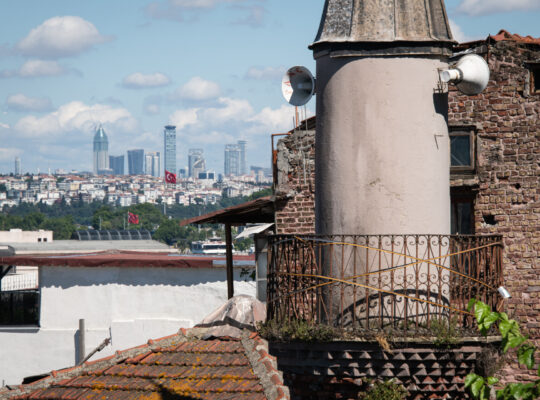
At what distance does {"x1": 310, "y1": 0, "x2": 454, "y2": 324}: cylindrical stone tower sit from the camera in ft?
34.1

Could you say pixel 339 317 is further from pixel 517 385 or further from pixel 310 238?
pixel 517 385

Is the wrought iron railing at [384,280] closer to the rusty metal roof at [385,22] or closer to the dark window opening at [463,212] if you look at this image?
the rusty metal roof at [385,22]

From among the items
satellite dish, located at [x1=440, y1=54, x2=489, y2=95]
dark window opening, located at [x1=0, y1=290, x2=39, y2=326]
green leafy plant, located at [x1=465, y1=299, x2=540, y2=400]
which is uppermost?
satellite dish, located at [x1=440, y1=54, x2=489, y2=95]

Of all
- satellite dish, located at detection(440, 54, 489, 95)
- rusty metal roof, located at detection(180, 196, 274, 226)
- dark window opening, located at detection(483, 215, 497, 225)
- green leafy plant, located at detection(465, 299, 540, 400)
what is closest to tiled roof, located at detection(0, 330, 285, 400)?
rusty metal roof, located at detection(180, 196, 274, 226)

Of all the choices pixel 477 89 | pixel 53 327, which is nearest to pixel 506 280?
pixel 477 89

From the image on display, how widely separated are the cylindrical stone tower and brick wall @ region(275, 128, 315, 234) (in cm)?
711

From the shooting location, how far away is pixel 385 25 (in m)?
10.6

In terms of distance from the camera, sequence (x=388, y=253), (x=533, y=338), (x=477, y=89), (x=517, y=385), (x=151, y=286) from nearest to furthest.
Result: (x=517, y=385)
(x=388, y=253)
(x=477, y=89)
(x=533, y=338)
(x=151, y=286)

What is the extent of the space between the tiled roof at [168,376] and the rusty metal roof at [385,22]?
461cm

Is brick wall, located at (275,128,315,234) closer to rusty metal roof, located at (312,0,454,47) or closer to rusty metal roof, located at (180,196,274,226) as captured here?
rusty metal roof, located at (180,196,274,226)

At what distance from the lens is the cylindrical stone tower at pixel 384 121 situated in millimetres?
10406

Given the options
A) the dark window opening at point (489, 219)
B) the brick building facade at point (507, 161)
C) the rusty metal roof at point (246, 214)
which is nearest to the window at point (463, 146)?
the brick building facade at point (507, 161)

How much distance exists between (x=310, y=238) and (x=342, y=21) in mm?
2569

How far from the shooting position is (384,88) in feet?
34.3
